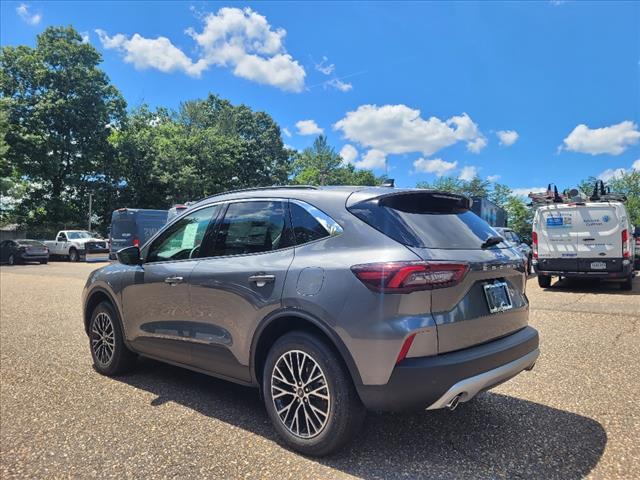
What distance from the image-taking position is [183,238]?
4250 mm

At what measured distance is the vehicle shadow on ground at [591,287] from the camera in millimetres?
11586

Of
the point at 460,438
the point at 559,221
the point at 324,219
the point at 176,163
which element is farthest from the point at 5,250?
the point at 460,438

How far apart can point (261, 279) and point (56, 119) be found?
40596 millimetres

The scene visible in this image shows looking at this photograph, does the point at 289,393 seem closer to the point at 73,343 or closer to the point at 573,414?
the point at 573,414

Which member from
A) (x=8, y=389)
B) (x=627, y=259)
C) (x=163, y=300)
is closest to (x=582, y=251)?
(x=627, y=259)

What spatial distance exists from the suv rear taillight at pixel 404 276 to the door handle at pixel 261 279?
66cm

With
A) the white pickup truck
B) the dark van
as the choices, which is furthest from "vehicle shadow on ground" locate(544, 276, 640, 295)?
the white pickup truck

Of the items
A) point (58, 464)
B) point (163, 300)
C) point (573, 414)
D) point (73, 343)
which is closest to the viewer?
point (58, 464)

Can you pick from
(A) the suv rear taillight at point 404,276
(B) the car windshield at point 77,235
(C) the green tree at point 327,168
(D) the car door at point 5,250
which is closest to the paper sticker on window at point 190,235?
(A) the suv rear taillight at point 404,276

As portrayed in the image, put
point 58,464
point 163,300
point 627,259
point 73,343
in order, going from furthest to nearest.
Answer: point 627,259
point 73,343
point 163,300
point 58,464

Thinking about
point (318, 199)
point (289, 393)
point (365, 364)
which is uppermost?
point (318, 199)

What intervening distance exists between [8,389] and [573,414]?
492 cm

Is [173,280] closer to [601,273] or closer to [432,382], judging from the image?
[432,382]

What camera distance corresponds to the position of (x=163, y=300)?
4.12m
